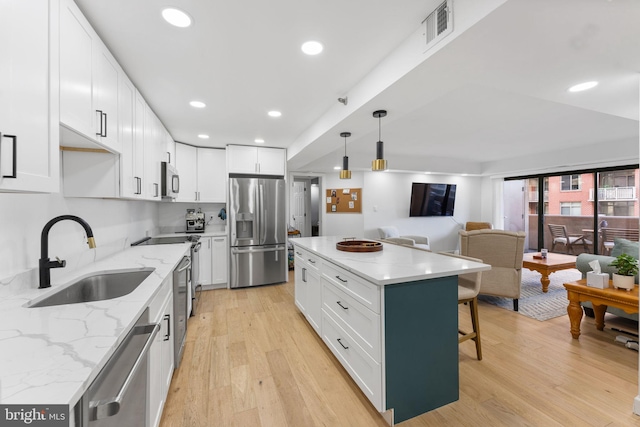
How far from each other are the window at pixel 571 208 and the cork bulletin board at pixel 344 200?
4.35m

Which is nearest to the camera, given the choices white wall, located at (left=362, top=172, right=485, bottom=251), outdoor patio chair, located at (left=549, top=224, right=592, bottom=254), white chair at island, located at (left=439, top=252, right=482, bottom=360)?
white chair at island, located at (left=439, top=252, right=482, bottom=360)

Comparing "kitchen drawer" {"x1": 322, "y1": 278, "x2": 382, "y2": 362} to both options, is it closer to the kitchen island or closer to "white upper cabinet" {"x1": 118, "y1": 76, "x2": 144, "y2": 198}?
the kitchen island

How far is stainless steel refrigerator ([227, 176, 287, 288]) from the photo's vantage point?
165 inches

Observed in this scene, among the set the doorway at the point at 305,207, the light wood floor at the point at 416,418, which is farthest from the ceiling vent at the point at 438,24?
the doorway at the point at 305,207

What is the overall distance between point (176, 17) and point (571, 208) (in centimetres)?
742

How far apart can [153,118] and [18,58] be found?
6.65 ft

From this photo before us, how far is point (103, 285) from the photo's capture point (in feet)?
5.73

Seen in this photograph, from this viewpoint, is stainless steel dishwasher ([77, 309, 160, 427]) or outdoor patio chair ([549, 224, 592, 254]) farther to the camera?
outdoor patio chair ([549, 224, 592, 254])

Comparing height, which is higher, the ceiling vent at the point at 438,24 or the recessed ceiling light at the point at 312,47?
the recessed ceiling light at the point at 312,47

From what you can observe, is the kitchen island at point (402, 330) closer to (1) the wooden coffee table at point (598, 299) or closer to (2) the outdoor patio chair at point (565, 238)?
(1) the wooden coffee table at point (598, 299)

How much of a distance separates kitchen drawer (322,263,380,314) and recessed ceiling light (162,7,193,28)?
1.87 m

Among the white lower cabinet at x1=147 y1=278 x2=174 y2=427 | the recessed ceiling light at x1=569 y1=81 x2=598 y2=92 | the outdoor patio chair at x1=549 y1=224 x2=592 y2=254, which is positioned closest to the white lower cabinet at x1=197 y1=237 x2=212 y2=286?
A: the white lower cabinet at x1=147 y1=278 x2=174 y2=427

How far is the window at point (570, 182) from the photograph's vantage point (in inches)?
214

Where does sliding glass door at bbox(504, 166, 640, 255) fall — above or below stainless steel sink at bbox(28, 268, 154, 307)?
above
